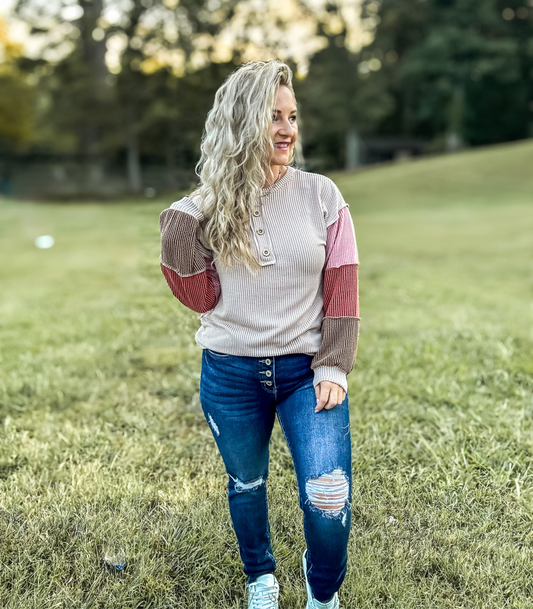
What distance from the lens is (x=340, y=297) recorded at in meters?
2.02

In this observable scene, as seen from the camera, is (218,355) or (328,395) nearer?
(328,395)

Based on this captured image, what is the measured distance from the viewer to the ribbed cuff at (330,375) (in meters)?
1.95

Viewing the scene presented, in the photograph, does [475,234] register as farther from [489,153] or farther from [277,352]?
[489,153]

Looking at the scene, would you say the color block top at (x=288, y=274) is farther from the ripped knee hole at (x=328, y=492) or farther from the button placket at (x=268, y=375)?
the ripped knee hole at (x=328, y=492)

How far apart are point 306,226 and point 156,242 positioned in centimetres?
213

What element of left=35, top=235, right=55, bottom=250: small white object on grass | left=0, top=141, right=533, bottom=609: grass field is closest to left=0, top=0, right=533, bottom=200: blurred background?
left=35, top=235, right=55, bottom=250: small white object on grass

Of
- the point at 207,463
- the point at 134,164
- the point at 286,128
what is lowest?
the point at 134,164

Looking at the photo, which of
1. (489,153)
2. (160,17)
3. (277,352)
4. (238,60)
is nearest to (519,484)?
(277,352)

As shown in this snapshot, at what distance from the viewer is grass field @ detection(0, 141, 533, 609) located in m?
2.49

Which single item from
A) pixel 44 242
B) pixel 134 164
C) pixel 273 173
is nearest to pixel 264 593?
pixel 273 173

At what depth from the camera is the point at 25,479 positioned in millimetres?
3193

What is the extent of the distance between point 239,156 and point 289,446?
102 centimetres

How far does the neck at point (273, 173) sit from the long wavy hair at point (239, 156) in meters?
0.03

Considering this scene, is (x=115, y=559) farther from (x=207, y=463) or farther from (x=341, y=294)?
(x=341, y=294)
